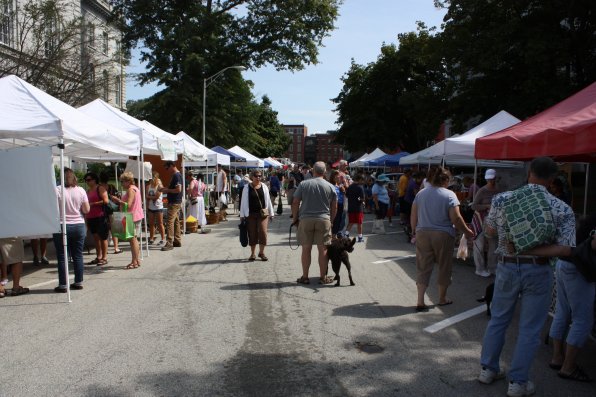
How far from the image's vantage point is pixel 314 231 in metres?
7.65

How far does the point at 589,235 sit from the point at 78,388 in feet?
14.1

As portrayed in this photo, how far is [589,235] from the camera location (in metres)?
4.04

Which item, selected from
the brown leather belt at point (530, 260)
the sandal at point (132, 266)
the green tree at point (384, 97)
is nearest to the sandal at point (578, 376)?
the brown leather belt at point (530, 260)

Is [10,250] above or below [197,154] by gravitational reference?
below

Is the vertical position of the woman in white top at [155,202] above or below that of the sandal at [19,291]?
above

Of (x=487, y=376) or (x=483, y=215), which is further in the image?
(x=483, y=215)

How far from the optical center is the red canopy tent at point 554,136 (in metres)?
5.38

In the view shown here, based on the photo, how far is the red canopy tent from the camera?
5379mm

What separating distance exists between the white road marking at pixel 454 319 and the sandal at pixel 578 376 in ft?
4.83

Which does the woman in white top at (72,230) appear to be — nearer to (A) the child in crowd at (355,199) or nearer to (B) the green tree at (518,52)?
(A) the child in crowd at (355,199)

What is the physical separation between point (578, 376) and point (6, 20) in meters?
18.3

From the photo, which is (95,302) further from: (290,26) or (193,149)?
(290,26)

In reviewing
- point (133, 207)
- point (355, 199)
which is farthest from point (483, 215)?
point (133, 207)

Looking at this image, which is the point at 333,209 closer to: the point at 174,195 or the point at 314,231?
the point at 314,231
